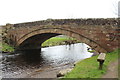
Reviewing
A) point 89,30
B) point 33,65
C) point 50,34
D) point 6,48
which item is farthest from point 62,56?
point 6,48

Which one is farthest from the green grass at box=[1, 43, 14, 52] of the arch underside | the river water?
the river water

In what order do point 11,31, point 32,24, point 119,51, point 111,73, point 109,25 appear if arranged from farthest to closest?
point 11,31 → point 32,24 → point 109,25 → point 119,51 → point 111,73

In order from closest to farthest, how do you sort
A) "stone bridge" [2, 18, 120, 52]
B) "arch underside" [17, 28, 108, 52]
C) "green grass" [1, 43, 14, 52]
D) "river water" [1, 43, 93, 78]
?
"river water" [1, 43, 93, 78] → "stone bridge" [2, 18, 120, 52] → "arch underside" [17, 28, 108, 52] → "green grass" [1, 43, 14, 52]

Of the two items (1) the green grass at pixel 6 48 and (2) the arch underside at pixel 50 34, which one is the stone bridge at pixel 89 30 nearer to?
(2) the arch underside at pixel 50 34

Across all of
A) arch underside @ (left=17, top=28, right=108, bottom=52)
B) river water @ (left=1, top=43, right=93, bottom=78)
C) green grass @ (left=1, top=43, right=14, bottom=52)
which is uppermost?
arch underside @ (left=17, top=28, right=108, bottom=52)

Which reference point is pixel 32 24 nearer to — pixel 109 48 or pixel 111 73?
pixel 109 48

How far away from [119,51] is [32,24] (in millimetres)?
14668

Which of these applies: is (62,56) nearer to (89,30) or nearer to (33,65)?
(33,65)

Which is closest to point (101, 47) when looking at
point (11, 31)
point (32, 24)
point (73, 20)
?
point (73, 20)

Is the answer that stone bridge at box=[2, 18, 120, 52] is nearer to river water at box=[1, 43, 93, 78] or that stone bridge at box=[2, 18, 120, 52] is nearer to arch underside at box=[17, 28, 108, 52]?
arch underside at box=[17, 28, 108, 52]

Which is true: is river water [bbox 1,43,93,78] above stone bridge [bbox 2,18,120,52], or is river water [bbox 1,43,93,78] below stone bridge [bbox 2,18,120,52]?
below

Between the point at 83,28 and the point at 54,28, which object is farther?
the point at 54,28

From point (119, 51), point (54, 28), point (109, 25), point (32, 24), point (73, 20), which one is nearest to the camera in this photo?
point (119, 51)

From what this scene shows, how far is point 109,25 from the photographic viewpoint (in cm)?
1386
